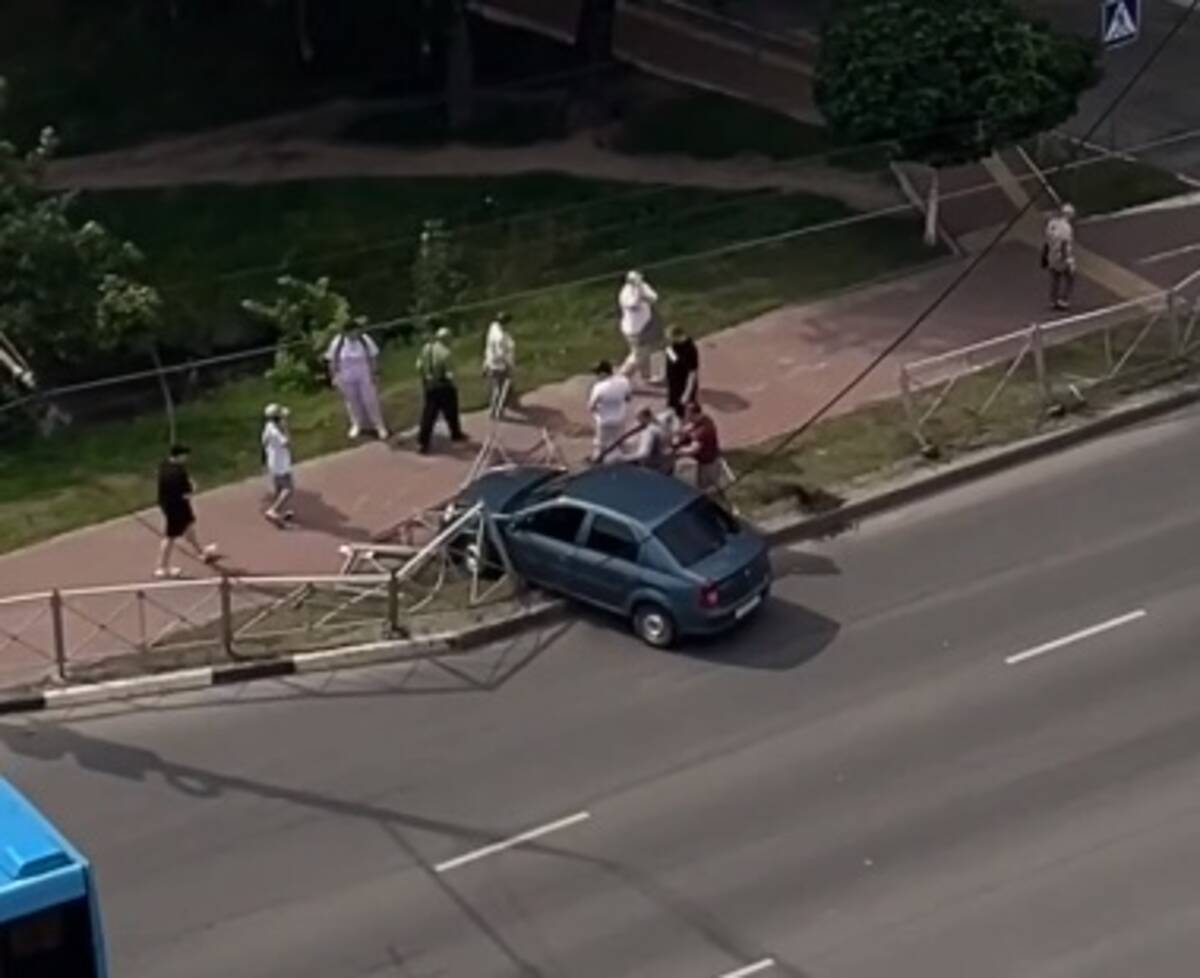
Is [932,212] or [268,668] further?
[932,212]

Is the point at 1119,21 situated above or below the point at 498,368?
above

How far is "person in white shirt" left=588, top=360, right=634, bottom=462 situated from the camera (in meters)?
31.3

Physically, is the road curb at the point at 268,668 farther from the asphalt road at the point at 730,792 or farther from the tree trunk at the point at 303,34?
the tree trunk at the point at 303,34

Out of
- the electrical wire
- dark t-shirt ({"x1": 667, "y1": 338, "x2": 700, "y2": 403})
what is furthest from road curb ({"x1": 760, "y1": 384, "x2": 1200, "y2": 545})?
dark t-shirt ({"x1": 667, "y1": 338, "x2": 700, "y2": 403})

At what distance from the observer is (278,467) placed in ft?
100

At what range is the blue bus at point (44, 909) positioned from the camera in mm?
18188

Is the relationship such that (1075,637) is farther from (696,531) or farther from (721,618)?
(696,531)

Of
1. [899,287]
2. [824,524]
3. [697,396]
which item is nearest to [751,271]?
[899,287]

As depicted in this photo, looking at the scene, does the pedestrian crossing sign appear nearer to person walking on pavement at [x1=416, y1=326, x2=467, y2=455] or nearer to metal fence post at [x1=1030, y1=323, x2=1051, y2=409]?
metal fence post at [x1=1030, y1=323, x2=1051, y2=409]

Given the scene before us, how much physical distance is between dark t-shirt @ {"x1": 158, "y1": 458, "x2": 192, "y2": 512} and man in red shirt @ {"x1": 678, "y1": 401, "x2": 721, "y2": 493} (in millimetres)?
5097

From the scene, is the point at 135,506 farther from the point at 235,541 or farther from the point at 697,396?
the point at 697,396

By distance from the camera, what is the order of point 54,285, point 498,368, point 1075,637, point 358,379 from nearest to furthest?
point 1075,637
point 358,379
point 498,368
point 54,285

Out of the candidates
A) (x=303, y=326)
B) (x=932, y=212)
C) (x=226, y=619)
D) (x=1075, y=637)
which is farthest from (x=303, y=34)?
(x=1075, y=637)

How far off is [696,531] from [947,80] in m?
10.9
